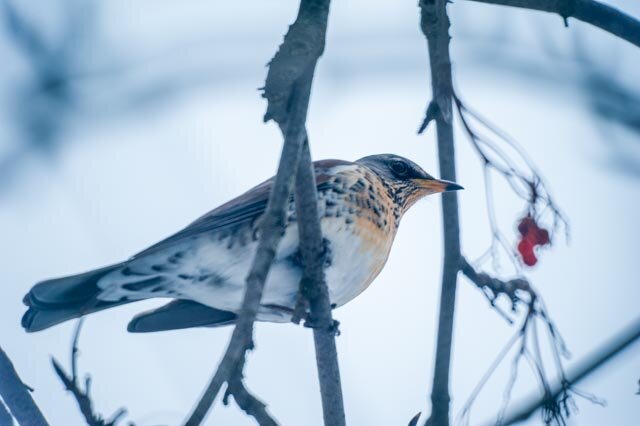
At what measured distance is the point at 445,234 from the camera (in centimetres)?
336

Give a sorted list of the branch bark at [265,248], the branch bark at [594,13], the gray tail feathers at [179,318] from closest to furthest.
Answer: the branch bark at [265,248] < the branch bark at [594,13] < the gray tail feathers at [179,318]

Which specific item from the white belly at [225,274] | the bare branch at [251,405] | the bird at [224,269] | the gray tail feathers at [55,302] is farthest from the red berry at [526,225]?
the gray tail feathers at [55,302]

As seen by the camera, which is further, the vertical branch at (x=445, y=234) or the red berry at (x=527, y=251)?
the red berry at (x=527, y=251)

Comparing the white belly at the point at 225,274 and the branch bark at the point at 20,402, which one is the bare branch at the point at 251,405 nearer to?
the branch bark at the point at 20,402

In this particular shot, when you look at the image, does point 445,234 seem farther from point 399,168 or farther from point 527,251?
point 399,168

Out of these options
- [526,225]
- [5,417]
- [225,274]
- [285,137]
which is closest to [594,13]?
[526,225]

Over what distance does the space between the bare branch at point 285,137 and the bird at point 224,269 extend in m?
1.23

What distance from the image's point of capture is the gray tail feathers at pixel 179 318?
4332 millimetres

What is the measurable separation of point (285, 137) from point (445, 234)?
1.06m

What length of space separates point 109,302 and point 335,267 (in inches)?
42.5

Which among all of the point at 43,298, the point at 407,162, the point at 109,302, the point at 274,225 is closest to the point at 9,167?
the point at 274,225

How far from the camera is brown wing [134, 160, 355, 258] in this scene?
4.17m

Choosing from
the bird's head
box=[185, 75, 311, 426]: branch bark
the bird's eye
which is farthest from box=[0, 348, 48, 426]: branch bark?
the bird's eye

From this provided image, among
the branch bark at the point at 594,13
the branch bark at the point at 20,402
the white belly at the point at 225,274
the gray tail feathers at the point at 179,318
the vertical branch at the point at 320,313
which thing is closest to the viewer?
the branch bark at the point at 20,402
